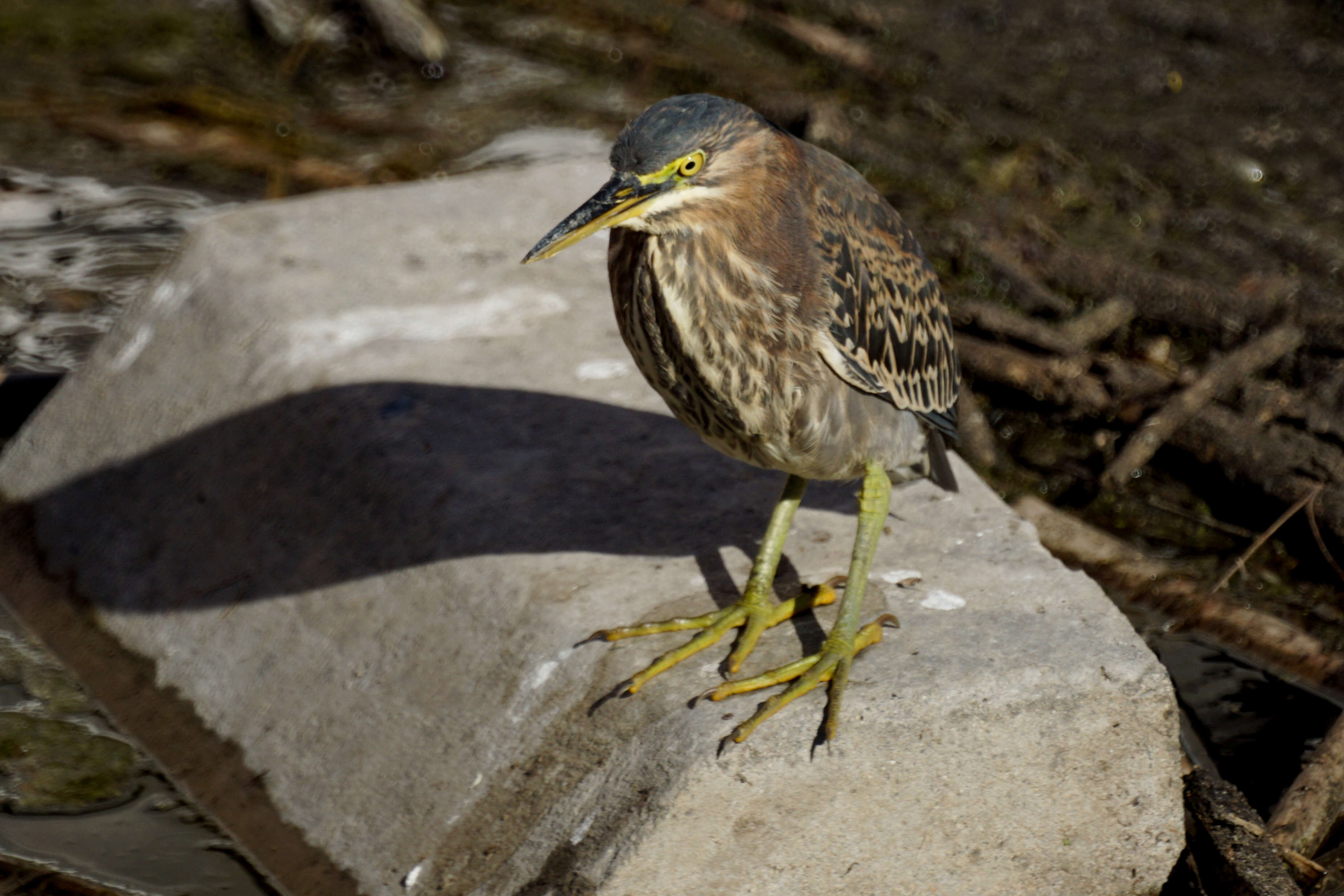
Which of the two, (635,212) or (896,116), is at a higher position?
(635,212)

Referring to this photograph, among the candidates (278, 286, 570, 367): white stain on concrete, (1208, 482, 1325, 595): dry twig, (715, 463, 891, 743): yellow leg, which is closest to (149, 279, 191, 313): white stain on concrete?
(278, 286, 570, 367): white stain on concrete

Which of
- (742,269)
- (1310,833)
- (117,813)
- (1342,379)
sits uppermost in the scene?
(742,269)

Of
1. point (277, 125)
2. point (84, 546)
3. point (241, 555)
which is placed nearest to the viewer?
point (241, 555)

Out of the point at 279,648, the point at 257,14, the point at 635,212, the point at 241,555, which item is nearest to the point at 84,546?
the point at 241,555

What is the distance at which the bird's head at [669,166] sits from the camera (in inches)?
101

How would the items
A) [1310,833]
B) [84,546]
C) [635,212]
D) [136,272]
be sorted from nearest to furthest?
[635,212], [1310,833], [84,546], [136,272]

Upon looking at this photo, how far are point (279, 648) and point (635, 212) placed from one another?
1.80 metres

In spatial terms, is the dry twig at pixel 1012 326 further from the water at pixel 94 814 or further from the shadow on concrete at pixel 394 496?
the water at pixel 94 814

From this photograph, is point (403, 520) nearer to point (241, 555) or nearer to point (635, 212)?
point (241, 555)

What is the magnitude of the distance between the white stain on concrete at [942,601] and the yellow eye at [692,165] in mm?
1319

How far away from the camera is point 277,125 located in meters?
7.34

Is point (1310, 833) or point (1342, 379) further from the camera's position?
point (1342, 379)

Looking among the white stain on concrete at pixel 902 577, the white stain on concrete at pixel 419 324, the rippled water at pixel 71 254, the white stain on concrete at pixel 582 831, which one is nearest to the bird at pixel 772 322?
the white stain on concrete at pixel 902 577

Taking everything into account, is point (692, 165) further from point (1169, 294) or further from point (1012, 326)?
point (1169, 294)
